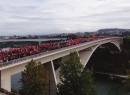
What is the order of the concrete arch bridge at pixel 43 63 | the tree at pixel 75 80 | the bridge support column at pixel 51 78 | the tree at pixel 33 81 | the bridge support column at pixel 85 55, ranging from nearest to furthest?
the tree at pixel 33 81
the concrete arch bridge at pixel 43 63
the tree at pixel 75 80
the bridge support column at pixel 51 78
the bridge support column at pixel 85 55

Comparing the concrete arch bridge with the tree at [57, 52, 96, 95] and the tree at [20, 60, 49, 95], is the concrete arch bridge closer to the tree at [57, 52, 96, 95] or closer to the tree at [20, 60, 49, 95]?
the tree at [20, 60, 49, 95]

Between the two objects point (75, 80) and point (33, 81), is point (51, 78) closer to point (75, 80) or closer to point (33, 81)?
point (75, 80)

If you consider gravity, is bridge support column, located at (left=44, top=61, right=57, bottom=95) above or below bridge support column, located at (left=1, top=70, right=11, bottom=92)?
below

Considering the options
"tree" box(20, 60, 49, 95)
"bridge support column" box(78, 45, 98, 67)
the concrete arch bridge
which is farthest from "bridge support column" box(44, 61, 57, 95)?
"bridge support column" box(78, 45, 98, 67)

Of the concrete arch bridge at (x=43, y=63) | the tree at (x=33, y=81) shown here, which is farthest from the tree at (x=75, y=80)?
the concrete arch bridge at (x=43, y=63)

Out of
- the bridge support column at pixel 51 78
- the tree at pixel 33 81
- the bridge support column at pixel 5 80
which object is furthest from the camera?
the bridge support column at pixel 51 78

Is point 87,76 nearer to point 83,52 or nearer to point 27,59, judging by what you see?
point 27,59

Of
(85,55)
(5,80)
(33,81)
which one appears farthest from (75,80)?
(85,55)

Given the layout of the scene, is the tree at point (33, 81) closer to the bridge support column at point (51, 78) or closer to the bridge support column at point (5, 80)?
Result: the bridge support column at point (5, 80)
